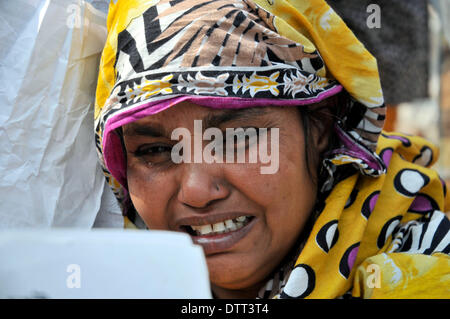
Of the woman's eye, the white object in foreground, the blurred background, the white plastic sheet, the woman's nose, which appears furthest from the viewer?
the blurred background

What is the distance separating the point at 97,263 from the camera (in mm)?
594

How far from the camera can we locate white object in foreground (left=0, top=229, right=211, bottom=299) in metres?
0.59

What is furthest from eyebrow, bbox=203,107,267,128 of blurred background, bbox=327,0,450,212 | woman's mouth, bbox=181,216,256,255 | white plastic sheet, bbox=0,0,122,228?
blurred background, bbox=327,0,450,212

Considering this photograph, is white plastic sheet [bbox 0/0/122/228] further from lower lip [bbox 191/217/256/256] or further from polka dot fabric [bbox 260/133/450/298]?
polka dot fabric [bbox 260/133/450/298]

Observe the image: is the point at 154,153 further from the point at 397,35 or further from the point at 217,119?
the point at 397,35

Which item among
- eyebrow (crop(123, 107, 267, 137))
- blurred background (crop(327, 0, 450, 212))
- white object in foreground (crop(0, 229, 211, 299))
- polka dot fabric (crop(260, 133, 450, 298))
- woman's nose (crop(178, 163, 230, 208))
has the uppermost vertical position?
blurred background (crop(327, 0, 450, 212))

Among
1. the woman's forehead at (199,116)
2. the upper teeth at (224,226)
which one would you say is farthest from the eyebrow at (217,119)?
the upper teeth at (224,226)

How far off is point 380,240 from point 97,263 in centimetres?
108

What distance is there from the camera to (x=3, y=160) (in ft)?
5.09

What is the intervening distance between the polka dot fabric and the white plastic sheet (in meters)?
0.78

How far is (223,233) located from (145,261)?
0.83m

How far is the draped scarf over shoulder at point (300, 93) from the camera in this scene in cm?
130

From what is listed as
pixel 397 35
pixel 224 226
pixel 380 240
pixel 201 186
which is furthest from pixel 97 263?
pixel 397 35

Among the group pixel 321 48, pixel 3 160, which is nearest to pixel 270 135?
pixel 321 48
